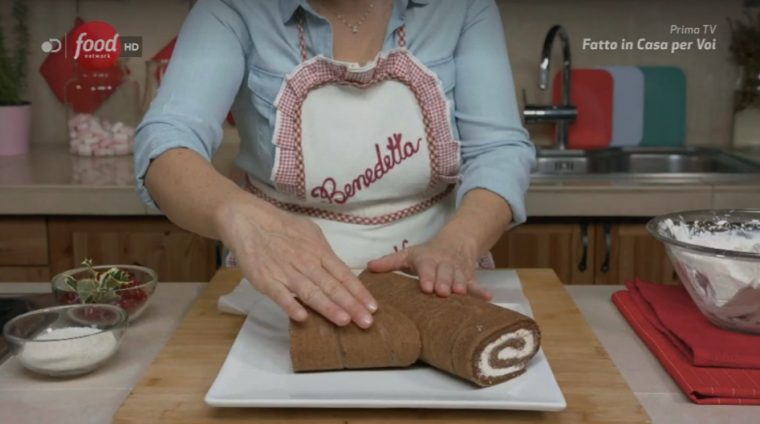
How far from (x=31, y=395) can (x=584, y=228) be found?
1.31m

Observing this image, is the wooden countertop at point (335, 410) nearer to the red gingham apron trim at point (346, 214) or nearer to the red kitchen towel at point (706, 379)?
the red kitchen towel at point (706, 379)

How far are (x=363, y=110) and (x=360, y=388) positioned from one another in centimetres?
54

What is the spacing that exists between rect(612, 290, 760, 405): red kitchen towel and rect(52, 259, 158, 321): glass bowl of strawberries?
599 millimetres

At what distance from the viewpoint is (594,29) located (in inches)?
93.5

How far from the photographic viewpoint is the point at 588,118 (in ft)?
7.81

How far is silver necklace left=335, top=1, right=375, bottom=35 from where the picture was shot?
1.31 metres

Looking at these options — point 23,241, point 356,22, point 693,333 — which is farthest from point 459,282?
point 23,241

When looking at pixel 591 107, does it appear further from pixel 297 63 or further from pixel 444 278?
pixel 444 278

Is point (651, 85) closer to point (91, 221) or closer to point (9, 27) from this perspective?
point (91, 221)

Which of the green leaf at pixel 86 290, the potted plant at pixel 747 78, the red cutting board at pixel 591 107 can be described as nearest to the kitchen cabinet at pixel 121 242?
the green leaf at pixel 86 290

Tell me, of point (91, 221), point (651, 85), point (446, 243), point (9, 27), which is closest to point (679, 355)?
point (446, 243)

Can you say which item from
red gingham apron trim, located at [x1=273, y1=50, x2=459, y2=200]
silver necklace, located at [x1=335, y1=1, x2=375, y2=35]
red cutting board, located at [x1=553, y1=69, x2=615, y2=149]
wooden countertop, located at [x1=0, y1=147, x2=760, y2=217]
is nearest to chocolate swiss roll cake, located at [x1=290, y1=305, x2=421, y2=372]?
red gingham apron trim, located at [x1=273, y1=50, x2=459, y2=200]

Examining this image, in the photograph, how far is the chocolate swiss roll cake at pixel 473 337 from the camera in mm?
837

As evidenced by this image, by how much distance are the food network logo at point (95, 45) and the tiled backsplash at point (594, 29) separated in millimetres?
21
